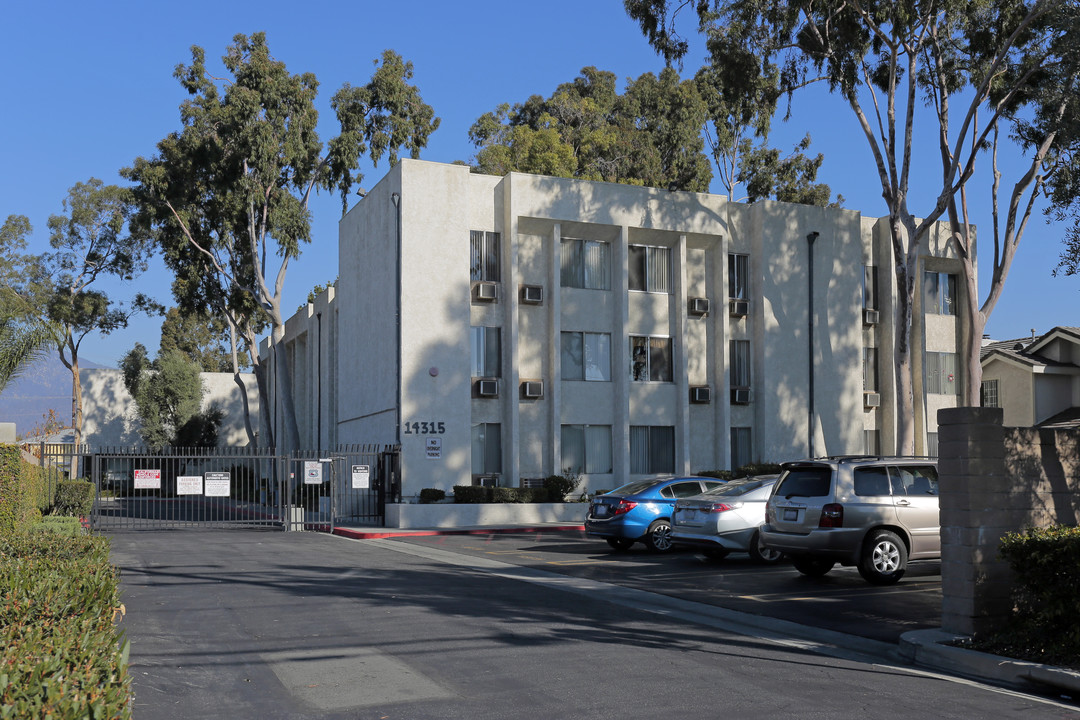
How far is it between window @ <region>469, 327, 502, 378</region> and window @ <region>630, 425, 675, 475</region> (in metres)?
5.09

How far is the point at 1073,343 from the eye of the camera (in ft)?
126

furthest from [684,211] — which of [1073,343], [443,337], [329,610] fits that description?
[329,610]

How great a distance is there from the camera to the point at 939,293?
37344mm

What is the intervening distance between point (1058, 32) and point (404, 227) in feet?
61.8

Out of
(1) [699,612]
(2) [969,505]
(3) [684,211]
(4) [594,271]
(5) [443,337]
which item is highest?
(3) [684,211]

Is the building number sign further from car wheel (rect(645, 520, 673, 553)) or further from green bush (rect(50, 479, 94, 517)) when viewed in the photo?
car wheel (rect(645, 520, 673, 553))

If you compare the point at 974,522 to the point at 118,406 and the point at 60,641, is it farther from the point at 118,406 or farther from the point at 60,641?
the point at 118,406

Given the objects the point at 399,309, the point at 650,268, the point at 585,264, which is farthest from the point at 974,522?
the point at 650,268

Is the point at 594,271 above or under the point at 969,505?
above

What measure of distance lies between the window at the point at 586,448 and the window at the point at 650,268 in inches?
196

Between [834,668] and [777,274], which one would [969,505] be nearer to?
[834,668]

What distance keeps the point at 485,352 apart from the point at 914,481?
1858cm

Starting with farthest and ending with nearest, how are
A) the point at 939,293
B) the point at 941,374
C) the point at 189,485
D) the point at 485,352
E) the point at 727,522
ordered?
the point at 939,293, the point at 941,374, the point at 485,352, the point at 189,485, the point at 727,522

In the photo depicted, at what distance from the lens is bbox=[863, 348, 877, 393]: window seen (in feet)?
120
